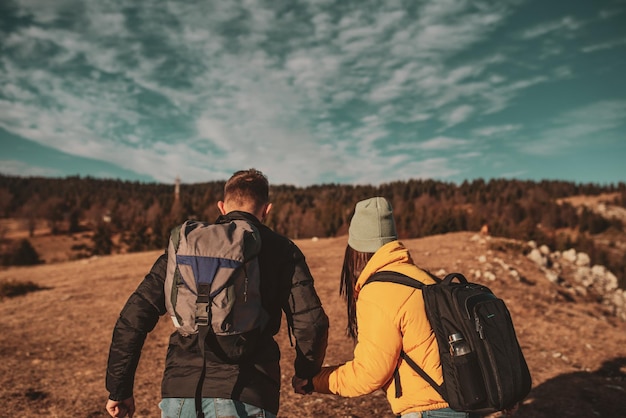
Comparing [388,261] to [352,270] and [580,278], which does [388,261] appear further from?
[580,278]

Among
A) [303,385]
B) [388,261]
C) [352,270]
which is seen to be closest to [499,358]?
[388,261]

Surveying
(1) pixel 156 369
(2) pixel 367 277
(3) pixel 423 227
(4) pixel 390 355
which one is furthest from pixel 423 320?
(3) pixel 423 227

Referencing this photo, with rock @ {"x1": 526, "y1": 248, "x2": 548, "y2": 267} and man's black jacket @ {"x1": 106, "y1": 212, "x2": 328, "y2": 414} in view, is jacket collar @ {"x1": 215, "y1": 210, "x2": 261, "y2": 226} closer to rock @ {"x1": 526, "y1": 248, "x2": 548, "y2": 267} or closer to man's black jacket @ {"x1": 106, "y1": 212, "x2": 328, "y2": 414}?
man's black jacket @ {"x1": 106, "y1": 212, "x2": 328, "y2": 414}

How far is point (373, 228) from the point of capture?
251 cm

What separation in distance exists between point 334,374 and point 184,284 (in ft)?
3.74

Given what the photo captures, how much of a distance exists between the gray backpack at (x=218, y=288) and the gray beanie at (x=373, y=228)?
827mm

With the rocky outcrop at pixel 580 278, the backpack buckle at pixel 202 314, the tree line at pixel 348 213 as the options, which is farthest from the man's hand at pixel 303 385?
the rocky outcrop at pixel 580 278

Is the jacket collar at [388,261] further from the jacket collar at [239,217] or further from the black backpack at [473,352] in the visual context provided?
the jacket collar at [239,217]

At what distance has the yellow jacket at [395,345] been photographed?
6.88ft

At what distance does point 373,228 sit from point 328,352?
5.95m

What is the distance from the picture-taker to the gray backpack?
6.26 feet

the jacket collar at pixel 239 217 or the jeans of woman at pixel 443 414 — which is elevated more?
the jacket collar at pixel 239 217

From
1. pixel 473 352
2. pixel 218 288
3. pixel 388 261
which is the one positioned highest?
pixel 388 261

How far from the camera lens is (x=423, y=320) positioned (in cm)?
212
